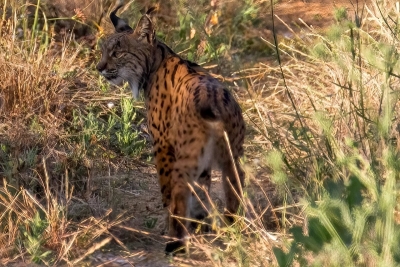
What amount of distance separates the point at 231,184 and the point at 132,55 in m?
1.28

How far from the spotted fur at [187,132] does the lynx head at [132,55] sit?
1cm

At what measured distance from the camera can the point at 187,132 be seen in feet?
16.9

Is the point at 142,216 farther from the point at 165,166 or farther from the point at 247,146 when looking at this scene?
the point at 247,146

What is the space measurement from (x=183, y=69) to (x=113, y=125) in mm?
1573

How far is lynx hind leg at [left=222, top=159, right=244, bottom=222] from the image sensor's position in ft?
17.3

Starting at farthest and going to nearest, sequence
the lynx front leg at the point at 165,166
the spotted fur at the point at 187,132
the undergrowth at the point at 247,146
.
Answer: the lynx front leg at the point at 165,166 < the spotted fur at the point at 187,132 < the undergrowth at the point at 247,146

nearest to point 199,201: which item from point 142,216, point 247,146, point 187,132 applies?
point 187,132

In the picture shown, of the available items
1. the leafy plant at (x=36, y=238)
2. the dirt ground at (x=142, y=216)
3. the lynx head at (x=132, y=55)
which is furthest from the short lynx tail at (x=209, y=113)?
the lynx head at (x=132, y=55)

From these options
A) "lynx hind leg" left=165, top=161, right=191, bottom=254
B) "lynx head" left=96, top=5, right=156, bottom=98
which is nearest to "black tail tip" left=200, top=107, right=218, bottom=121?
"lynx hind leg" left=165, top=161, right=191, bottom=254

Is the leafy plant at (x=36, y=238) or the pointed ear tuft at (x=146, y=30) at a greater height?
the pointed ear tuft at (x=146, y=30)

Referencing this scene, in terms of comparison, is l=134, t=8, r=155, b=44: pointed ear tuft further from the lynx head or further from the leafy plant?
the leafy plant

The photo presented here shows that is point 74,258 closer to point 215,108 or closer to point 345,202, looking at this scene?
point 215,108

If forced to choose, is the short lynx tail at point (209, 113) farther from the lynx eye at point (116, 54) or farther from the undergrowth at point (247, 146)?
the lynx eye at point (116, 54)

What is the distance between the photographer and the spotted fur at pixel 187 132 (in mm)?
5094
